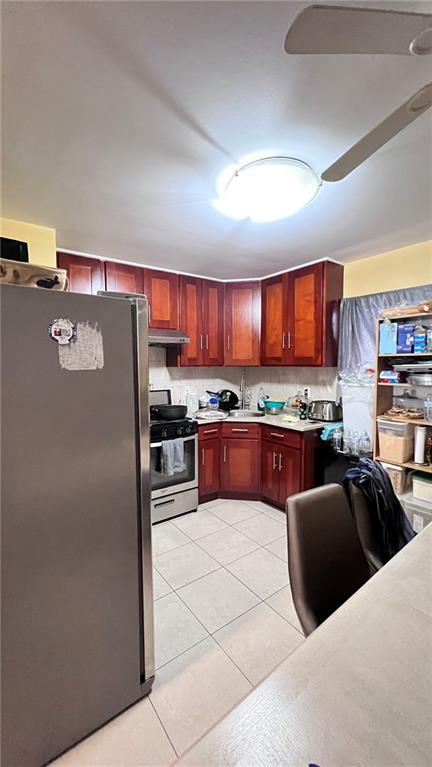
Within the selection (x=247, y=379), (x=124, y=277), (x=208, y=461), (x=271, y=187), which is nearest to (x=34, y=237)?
(x=124, y=277)

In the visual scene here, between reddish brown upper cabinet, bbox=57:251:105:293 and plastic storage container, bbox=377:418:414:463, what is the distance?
102 inches

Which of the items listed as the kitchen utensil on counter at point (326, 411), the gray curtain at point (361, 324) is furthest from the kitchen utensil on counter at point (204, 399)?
the gray curtain at point (361, 324)


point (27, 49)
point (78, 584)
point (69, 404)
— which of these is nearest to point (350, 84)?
point (27, 49)

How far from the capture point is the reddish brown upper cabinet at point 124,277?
2.72 meters

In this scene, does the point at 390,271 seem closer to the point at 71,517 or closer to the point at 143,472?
the point at 143,472

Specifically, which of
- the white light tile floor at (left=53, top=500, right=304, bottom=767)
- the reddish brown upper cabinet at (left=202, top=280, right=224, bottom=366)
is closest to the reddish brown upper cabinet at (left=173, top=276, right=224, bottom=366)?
the reddish brown upper cabinet at (left=202, top=280, right=224, bottom=366)

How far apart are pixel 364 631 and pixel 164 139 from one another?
1788 mm

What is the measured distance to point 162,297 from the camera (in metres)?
3.00

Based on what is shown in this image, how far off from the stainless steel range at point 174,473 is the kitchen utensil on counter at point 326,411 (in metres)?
1.16

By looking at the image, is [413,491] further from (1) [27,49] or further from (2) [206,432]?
(1) [27,49]

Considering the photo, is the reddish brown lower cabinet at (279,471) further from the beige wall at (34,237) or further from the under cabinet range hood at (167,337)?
the beige wall at (34,237)

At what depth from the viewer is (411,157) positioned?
1406mm

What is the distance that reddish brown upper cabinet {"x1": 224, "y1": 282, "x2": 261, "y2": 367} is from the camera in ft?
11.1

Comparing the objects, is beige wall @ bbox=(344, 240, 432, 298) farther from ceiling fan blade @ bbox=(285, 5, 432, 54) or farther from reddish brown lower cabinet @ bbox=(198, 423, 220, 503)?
ceiling fan blade @ bbox=(285, 5, 432, 54)
